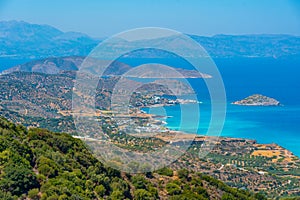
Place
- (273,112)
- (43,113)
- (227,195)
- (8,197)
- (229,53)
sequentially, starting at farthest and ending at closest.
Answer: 1. (229,53)
2. (273,112)
3. (43,113)
4. (227,195)
5. (8,197)

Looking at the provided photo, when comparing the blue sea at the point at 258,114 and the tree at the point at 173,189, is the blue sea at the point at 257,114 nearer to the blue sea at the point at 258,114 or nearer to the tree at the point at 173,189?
the blue sea at the point at 258,114

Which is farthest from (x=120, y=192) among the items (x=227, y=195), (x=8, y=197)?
(x=227, y=195)

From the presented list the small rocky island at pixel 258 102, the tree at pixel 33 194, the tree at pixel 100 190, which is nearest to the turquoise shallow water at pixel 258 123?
the small rocky island at pixel 258 102

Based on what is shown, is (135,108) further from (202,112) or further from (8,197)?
(8,197)

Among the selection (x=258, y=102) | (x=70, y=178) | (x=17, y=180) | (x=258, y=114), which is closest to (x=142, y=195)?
(x=70, y=178)

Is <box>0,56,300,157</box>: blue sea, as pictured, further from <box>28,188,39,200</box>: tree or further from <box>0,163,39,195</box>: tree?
<box>28,188,39,200</box>: tree

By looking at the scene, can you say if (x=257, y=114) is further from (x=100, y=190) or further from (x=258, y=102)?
(x=100, y=190)

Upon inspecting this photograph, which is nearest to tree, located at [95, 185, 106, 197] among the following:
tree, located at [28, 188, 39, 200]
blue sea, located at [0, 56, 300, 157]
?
tree, located at [28, 188, 39, 200]
